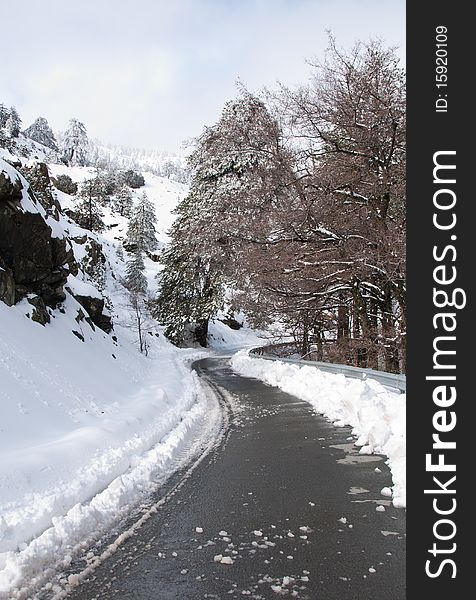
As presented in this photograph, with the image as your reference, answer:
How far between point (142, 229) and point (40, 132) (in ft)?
203

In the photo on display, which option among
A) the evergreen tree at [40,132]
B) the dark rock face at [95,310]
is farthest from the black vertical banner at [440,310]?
the evergreen tree at [40,132]

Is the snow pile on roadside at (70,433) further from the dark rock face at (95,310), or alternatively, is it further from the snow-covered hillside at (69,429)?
the dark rock face at (95,310)

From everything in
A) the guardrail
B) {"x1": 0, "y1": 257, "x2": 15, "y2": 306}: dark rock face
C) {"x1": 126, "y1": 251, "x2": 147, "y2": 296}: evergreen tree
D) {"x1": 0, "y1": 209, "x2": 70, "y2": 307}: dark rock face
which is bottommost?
the guardrail

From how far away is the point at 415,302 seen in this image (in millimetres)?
4645

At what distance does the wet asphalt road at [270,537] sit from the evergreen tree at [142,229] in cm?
6353

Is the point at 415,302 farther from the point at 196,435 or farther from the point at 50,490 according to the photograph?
the point at 196,435

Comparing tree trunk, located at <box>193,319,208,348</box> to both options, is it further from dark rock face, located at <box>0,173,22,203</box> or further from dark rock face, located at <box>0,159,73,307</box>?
dark rock face, located at <box>0,173,22,203</box>

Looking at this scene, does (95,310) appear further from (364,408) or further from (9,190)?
(364,408)

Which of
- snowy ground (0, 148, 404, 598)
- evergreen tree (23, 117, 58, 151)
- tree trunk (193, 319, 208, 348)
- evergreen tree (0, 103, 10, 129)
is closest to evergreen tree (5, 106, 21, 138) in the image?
evergreen tree (0, 103, 10, 129)

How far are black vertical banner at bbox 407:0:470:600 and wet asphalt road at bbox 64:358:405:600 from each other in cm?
45

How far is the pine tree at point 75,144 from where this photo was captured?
373ft

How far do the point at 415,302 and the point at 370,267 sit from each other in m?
9.15

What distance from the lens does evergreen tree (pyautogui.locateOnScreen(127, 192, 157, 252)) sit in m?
69.8

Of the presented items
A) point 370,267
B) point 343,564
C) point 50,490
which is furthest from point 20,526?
point 370,267
